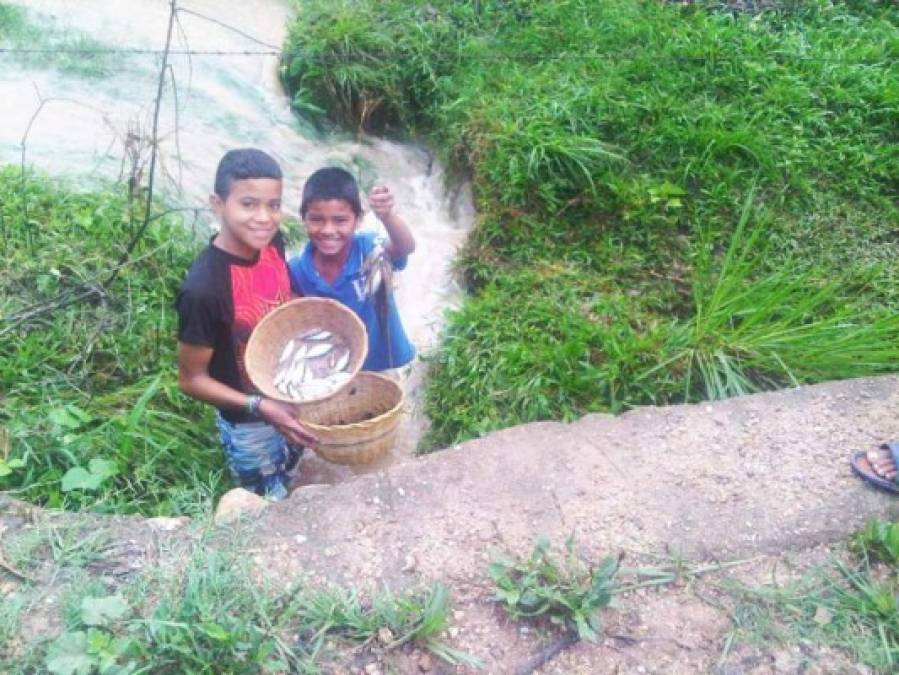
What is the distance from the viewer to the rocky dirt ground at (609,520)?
7.27 feet

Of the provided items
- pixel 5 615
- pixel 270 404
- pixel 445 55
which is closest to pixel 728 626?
pixel 270 404

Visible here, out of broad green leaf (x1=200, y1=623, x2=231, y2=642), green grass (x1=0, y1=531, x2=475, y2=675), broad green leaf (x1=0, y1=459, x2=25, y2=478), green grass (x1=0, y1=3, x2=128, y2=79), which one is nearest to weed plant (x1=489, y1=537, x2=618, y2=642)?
green grass (x1=0, y1=531, x2=475, y2=675)

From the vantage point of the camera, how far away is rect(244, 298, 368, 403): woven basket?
2816mm

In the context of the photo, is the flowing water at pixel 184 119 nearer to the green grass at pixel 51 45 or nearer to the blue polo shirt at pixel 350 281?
the green grass at pixel 51 45

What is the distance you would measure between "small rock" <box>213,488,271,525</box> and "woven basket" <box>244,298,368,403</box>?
1.11ft

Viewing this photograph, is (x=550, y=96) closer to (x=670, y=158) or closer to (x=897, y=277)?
(x=670, y=158)

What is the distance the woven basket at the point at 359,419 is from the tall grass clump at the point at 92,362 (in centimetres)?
45

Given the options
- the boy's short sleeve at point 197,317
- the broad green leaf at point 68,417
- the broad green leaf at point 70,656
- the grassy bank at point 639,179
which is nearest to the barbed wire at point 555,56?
the grassy bank at point 639,179

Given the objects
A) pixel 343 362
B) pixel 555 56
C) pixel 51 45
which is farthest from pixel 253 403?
pixel 51 45

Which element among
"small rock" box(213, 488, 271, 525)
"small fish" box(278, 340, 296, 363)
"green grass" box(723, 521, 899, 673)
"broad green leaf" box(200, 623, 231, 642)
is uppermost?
"small fish" box(278, 340, 296, 363)

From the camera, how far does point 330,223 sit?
117 inches

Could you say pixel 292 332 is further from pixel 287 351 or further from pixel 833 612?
pixel 833 612

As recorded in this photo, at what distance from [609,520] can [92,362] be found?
2395 mm

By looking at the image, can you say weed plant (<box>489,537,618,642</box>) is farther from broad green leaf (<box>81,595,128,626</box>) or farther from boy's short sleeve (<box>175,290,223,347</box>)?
boy's short sleeve (<box>175,290,223,347</box>)
